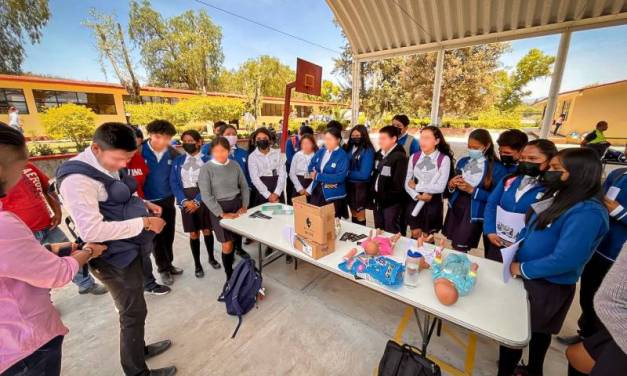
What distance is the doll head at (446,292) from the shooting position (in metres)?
1.42

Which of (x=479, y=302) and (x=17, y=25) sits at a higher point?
(x=17, y=25)

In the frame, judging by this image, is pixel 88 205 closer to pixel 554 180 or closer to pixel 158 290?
pixel 158 290

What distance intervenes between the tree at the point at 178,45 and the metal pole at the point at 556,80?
71.5ft

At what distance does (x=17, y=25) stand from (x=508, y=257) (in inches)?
1068

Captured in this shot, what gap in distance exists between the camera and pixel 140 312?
5.35 ft

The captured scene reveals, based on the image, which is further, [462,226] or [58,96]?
[58,96]

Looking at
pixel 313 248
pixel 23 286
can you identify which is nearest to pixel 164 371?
pixel 23 286

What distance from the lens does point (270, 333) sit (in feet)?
7.36

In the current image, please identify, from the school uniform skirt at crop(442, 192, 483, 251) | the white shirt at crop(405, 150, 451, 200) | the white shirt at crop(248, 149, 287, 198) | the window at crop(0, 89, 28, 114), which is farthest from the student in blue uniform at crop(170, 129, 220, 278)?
the window at crop(0, 89, 28, 114)

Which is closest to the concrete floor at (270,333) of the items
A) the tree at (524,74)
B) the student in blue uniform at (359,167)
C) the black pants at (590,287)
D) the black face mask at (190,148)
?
the black pants at (590,287)

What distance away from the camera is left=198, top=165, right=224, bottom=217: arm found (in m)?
2.60

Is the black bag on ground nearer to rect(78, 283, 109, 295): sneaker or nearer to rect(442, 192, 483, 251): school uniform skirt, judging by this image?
rect(442, 192, 483, 251): school uniform skirt

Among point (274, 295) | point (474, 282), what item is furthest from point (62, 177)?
point (474, 282)

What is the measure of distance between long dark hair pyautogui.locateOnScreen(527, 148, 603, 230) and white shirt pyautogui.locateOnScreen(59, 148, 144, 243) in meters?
2.52
